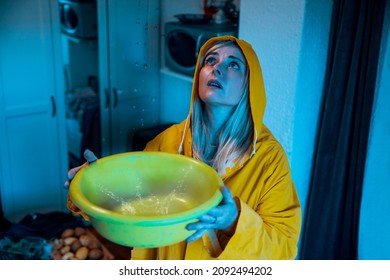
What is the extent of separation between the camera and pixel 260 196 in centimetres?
95

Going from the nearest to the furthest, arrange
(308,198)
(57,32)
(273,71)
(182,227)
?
(182,227)
(273,71)
(308,198)
(57,32)

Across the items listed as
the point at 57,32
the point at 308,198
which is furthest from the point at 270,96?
the point at 57,32

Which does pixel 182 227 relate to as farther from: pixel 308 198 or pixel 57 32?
pixel 57 32

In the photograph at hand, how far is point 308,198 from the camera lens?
62.6 inches

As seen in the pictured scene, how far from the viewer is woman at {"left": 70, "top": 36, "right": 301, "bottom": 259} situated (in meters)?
0.91

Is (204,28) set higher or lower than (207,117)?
higher

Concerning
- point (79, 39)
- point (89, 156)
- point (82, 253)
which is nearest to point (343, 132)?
point (89, 156)

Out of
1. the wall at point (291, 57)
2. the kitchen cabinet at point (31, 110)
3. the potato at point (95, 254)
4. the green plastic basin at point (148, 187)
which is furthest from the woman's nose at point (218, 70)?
the kitchen cabinet at point (31, 110)

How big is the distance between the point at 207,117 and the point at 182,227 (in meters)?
0.30

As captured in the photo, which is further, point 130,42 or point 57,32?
point 57,32

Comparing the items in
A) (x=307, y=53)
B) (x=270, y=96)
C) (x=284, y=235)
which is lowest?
(x=284, y=235)

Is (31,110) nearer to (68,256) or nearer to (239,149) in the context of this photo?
(68,256)

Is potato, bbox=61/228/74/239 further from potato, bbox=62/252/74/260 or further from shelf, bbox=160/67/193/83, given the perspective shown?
shelf, bbox=160/67/193/83

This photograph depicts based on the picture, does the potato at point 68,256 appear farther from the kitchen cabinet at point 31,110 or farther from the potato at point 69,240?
the kitchen cabinet at point 31,110
